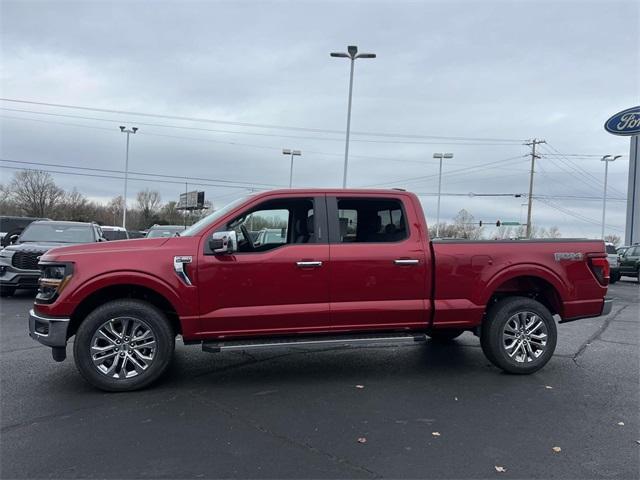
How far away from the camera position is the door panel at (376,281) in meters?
5.24

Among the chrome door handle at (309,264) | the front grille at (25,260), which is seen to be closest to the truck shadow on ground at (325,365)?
the chrome door handle at (309,264)

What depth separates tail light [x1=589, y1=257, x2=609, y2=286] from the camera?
19.3ft

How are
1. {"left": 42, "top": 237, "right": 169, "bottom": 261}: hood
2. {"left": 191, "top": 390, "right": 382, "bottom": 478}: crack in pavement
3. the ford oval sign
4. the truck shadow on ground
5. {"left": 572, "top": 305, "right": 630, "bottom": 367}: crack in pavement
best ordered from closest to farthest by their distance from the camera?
{"left": 191, "top": 390, "right": 382, "bottom": 478}: crack in pavement < {"left": 42, "top": 237, "right": 169, "bottom": 261}: hood < the truck shadow on ground < {"left": 572, "top": 305, "right": 630, "bottom": 367}: crack in pavement < the ford oval sign

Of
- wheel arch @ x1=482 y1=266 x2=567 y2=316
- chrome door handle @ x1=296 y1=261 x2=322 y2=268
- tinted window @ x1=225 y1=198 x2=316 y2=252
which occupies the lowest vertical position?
wheel arch @ x1=482 y1=266 x2=567 y2=316

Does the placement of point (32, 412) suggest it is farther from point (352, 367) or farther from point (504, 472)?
point (504, 472)

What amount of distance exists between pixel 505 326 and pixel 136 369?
392 centimetres

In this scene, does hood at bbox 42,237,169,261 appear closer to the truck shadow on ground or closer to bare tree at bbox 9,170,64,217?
the truck shadow on ground

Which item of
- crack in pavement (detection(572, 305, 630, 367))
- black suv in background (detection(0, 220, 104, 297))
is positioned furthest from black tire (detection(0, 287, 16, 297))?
crack in pavement (detection(572, 305, 630, 367))

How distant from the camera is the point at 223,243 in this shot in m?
4.88

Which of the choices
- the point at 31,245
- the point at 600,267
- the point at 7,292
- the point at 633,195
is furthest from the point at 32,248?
the point at 633,195

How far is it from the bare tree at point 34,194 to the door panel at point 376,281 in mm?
70489

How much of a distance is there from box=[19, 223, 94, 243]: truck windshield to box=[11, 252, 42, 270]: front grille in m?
1.12

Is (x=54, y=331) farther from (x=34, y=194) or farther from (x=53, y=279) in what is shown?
(x=34, y=194)

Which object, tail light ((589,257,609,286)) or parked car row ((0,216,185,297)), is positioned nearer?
tail light ((589,257,609,286))
